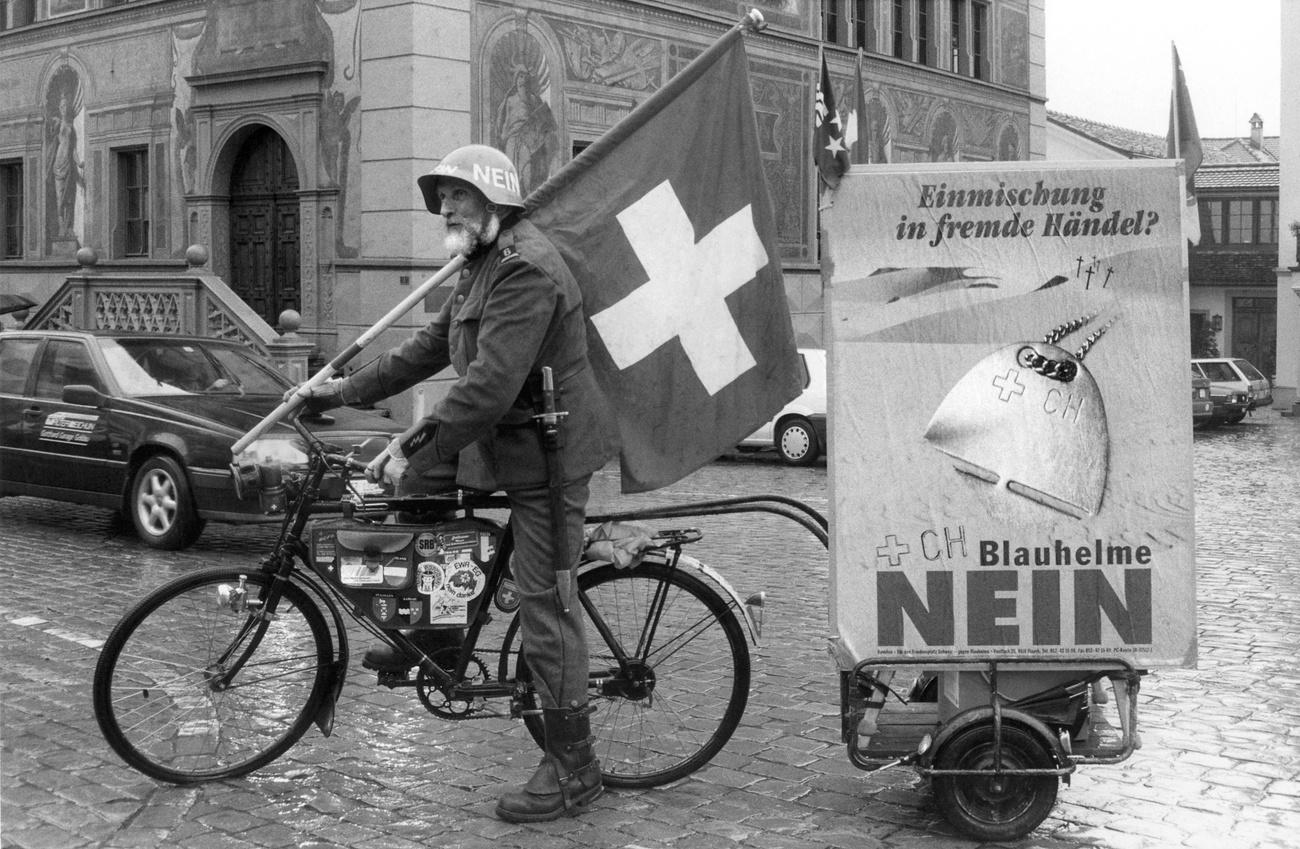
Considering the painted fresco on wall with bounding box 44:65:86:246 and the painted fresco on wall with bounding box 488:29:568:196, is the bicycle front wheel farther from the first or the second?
the painted fresco on wall with bounding box 44:65:86:246

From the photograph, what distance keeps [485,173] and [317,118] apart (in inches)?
686

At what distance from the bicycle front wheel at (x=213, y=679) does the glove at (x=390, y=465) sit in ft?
1.88

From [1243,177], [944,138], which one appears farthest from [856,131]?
[1243,177]

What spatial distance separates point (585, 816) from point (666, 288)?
1743 millimetres

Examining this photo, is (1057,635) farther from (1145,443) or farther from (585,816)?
(585,816)

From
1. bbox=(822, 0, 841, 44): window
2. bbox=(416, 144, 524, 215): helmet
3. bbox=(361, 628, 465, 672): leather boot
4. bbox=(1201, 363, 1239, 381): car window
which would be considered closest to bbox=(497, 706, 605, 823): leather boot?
bbox=(361, 628, 465, 672): leather boot

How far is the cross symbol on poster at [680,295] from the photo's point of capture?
5.42 m

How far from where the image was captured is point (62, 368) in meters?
12.4

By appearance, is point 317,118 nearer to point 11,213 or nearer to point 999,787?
point 11,213

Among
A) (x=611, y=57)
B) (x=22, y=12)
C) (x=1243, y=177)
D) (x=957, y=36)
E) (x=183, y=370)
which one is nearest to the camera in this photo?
(x=183, y=370)

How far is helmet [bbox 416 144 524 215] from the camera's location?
512cm

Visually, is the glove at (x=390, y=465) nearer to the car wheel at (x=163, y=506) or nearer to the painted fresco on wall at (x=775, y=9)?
the car wheel at (x=163, y=506)

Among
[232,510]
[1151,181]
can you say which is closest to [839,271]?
[1151,181]

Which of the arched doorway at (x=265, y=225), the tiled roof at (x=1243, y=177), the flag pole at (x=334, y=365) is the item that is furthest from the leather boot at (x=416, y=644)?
the tiled roof at (x=1243, y=177)
